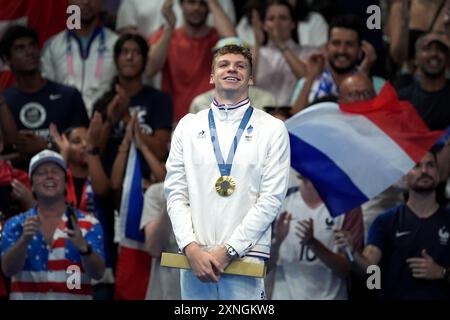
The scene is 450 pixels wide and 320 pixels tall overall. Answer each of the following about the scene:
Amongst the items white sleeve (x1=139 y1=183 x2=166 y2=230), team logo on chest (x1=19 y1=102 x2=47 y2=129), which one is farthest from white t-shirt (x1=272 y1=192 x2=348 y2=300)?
team logo on chest (x1=19 y1=102 x2=47 y2=129)

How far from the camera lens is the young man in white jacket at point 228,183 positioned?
8.14m

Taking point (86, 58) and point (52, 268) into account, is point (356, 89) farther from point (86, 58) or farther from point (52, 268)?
point (52, 268)

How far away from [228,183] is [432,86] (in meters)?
5.10

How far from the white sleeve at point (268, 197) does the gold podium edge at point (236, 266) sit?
79 mm

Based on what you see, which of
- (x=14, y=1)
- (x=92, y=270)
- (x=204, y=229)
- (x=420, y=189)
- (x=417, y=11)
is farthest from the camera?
(x=417, y=11)

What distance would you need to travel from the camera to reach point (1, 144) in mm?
11289

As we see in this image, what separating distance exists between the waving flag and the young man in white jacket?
293cm

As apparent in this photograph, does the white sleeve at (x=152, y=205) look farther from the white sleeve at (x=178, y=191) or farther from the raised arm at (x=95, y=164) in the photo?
the white sleeve at (x=178, y=191)

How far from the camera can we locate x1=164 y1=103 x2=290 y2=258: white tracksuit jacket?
8133 mm

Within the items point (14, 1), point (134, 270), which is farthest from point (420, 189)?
point (14, 1)

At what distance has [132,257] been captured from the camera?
36.8 feet

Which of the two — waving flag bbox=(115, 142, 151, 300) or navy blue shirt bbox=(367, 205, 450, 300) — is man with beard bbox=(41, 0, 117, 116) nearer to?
waving flag bbox=(115, 142, 151, 300)
